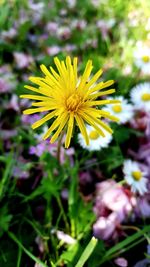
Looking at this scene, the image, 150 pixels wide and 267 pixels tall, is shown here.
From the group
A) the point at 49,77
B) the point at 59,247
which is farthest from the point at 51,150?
the point at 49,77

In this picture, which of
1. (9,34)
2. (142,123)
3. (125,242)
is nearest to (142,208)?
(125,242)

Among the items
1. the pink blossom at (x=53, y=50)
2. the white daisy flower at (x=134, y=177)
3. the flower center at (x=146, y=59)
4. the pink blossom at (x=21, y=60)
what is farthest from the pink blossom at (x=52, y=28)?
the white daisy flower at (x=134, y=177)

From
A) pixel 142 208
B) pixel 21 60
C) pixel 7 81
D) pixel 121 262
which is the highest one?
pixel 21 60

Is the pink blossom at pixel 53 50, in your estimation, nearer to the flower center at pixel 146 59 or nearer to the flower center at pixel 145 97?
the flower center at pixel 146 59

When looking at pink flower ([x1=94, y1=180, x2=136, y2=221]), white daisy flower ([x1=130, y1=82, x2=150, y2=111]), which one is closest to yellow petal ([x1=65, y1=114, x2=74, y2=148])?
pink flower ([x1=94, y1=180, x2=136, y2=221])

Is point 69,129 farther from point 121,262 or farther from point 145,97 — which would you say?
point 145,97

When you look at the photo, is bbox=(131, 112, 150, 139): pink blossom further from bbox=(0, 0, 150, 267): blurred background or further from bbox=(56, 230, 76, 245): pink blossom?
bbox=(56, 230, 76, 245): pink blossom
